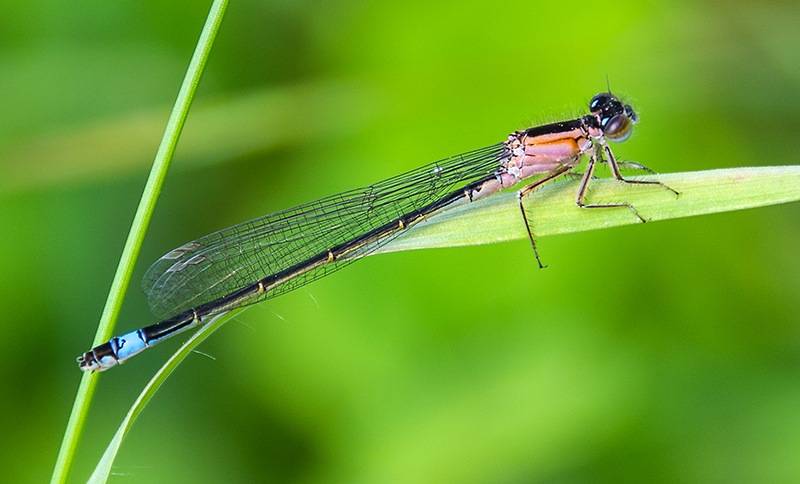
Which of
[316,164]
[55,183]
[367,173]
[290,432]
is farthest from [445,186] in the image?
[55,183]

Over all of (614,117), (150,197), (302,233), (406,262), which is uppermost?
(614,117)

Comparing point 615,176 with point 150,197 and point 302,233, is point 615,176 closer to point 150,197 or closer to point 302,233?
point 302,233

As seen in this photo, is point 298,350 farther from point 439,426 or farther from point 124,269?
point 124,269

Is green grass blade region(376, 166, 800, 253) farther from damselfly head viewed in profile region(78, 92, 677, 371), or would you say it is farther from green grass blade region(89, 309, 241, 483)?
green grass blade region(89, 309, 241, 483)

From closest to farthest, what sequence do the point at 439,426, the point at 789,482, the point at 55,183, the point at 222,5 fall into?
the point at 222,5 < the point at 789,482 < the point at 439,426 < the point at 55,183

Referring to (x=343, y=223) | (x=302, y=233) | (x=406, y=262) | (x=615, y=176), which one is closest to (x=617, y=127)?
(x=615, y=176)

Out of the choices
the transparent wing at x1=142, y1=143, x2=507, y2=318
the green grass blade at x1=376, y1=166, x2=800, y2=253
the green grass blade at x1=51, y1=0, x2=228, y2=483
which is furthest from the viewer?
the transparent wing at x1=142, y1=143, x2=507, y2=318

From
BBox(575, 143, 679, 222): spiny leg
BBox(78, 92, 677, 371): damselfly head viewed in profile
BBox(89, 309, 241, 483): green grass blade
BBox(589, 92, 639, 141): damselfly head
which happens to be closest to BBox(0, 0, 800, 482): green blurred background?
BBox(78, 92, 677, 371): damselfly head viewed in profile

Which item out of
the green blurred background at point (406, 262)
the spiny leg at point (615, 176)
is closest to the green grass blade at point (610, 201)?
the spiny leg at point (615, 176)
